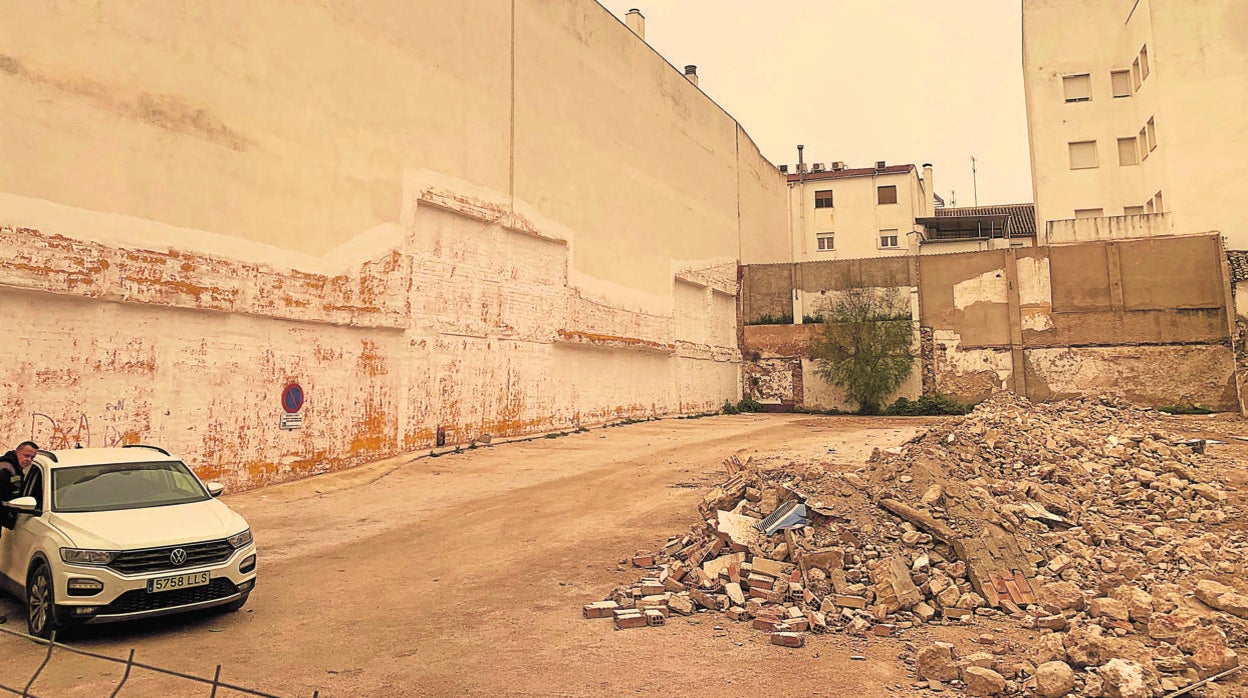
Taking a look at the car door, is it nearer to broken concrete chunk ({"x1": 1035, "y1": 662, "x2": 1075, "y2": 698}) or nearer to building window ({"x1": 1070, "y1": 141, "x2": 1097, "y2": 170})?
broken concrete chunk ({"x1": 1035, "y1": 662, "x2": 1075, "y2": 698})

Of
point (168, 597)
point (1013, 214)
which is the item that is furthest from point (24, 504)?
point (1013, 214)

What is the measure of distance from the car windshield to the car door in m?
0.17

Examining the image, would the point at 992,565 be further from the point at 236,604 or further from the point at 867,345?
the point at 867,345

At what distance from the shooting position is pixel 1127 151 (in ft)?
103

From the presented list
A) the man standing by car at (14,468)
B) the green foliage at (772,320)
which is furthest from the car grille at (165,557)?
the green foliage at (772,320)

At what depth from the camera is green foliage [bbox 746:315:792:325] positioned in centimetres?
3356

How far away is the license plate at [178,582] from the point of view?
6336 mm

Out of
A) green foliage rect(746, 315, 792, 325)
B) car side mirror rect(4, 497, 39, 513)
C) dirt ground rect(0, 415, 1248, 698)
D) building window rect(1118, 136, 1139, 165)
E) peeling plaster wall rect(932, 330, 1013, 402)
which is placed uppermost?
building window rect(1118, 136, 1139, 165)

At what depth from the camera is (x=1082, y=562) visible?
721 cm

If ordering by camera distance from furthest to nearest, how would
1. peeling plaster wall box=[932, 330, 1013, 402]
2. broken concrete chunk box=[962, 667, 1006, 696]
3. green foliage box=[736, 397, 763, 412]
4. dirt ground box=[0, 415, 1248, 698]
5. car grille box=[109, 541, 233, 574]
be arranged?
green foliage box=[736, 397, 763, 412] → peeling plaster wall box=[932, 330, 1013, 402] → car grille box=[109, 541, 233, 574] → dirt ground box=[0, 415, 1248, 698] → broken concrete chunk box=[962, 667, 1006, 696]

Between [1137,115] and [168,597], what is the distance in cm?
3707

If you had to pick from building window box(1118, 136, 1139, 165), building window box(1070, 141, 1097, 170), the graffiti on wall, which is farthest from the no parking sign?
building window box(1118, 136, 1139, 165)

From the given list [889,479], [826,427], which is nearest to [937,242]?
[826,427]

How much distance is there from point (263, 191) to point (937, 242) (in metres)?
39.2
